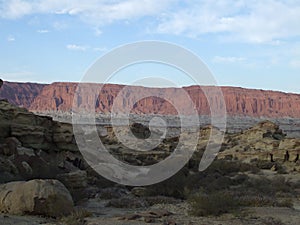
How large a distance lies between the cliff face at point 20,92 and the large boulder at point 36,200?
131 m

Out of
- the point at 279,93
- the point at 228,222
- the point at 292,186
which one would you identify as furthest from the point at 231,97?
the point at 228,222

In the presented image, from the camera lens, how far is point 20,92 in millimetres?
147750

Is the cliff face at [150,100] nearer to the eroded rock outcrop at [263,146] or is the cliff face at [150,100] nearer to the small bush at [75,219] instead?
the eroded rock outcrop at [263,146]

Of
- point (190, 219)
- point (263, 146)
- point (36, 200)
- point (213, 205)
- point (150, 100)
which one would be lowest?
point (190, 219)

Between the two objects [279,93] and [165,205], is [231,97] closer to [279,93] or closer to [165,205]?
[279,93]

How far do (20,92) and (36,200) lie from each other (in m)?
143

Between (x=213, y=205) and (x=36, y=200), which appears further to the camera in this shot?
(x=213, y=205)

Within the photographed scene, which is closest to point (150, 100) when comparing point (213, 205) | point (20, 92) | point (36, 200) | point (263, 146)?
point (20, 92)

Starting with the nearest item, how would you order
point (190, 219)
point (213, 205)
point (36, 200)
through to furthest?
point (36, 200)
point (190, 219)
point (213, 205)

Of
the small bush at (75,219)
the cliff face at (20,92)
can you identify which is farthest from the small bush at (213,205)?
the cliff face at (20,92)

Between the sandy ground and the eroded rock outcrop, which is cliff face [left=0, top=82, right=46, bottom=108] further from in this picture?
the sandy ground

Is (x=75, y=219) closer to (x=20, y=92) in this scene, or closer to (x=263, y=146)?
(x=263, y=146)

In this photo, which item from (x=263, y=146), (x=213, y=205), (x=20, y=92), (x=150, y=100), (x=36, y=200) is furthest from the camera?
(x=20, y=92)

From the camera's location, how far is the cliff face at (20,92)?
140 m
